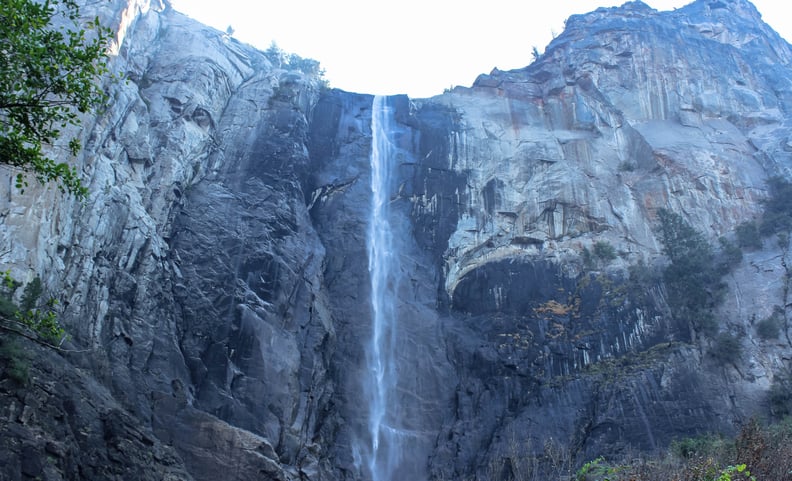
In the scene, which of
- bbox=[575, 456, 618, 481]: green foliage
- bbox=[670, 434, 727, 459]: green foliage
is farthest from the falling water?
bbox=[670, 434, 727, 459]: green foliage

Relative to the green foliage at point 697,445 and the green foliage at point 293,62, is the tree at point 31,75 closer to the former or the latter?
the green foliage at point 697,445

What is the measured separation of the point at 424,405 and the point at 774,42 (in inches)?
1550

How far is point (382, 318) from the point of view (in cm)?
3238

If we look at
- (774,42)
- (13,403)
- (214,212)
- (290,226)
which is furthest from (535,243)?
(774,42)

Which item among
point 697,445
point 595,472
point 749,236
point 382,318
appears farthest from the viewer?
point 749,236

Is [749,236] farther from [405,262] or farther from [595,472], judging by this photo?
[595,472]

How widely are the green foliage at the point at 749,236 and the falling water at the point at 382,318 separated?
17.2 metres

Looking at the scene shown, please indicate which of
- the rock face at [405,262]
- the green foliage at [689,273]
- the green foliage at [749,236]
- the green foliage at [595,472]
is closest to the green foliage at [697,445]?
the rock face at [405,262]

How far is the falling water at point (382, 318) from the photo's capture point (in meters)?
28.0

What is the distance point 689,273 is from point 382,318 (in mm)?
14495

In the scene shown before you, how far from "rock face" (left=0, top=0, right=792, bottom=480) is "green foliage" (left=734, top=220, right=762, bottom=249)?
1.45ft

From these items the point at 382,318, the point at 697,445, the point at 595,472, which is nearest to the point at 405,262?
the point at 382,318

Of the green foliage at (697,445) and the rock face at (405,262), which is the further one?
the green foliage at (697,445)

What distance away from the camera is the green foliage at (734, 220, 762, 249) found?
33.1 meters
